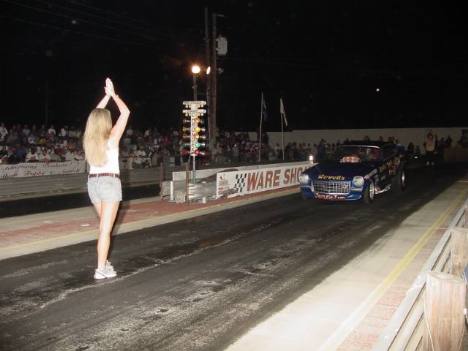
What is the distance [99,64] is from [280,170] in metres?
23.0

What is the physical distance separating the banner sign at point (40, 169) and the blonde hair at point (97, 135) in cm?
1413

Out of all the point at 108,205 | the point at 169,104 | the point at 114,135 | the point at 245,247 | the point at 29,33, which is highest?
the point at 29,33

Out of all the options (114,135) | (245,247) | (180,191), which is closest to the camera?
(114,135)

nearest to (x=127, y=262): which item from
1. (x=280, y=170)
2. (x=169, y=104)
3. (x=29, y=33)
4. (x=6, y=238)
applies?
(x=6, y=238)

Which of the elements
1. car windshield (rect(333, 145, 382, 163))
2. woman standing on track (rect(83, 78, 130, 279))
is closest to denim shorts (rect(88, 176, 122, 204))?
woman standing on track (rect(83, 78, 130, 279))

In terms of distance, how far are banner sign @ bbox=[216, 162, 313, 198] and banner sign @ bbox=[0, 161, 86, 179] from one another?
831 centimetres

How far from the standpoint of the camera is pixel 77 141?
24219mm

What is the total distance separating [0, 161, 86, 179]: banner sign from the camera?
61.0 feet

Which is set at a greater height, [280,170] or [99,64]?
[99,64]

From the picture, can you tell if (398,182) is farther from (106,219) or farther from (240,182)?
(106,219)

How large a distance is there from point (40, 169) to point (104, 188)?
50.0 feet

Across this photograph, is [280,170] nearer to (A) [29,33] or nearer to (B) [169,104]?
(A) [29,33]

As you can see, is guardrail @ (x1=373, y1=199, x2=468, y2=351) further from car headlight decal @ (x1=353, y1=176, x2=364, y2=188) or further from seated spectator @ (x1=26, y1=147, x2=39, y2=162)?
seated spectator @ (x1=26, y1=147, x2=39, y2=162)

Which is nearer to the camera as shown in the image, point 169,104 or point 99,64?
point 99,64
